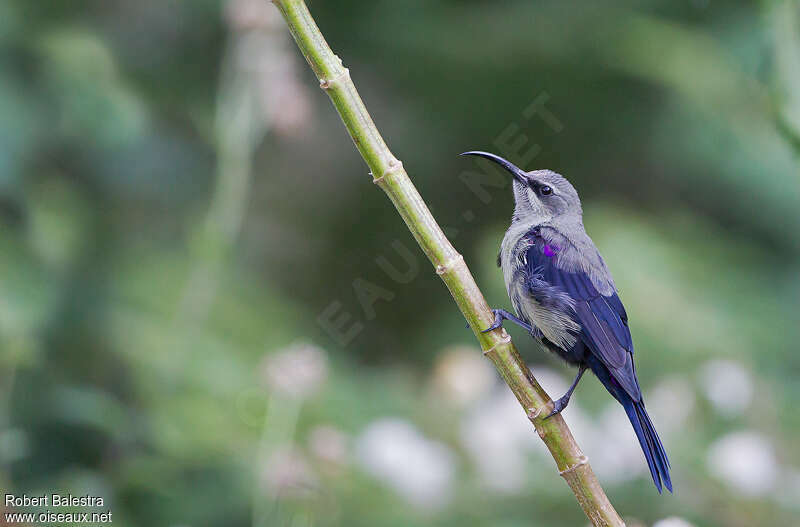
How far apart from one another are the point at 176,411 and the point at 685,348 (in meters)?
1.78

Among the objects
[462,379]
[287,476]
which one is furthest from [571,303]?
[462,379]

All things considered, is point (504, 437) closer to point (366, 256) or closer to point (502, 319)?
point (502, 319)

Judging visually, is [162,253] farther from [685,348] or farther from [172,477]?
[685,348]

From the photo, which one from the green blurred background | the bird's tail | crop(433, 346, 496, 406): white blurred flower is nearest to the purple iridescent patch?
the bird's tail

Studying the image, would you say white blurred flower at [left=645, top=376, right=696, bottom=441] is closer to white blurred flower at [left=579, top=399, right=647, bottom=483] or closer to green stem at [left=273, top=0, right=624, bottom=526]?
white blurred flower at [left=579, top=399, right=647, bottom=483]

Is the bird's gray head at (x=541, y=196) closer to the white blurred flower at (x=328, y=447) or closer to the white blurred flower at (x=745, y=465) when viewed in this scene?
the white blurred flower at (x=328, y=447)

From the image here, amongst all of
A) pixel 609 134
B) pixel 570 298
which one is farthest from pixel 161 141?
pixel 570 298

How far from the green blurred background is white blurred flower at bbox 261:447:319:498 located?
0.01 metres

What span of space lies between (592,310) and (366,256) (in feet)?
8.88

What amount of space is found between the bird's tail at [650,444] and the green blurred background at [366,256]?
3.8 inches

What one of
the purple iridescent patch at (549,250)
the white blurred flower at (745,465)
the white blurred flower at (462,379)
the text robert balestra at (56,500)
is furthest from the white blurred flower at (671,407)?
the text robert balestra at (56,500)

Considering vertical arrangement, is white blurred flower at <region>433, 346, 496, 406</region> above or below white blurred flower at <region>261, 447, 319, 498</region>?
above

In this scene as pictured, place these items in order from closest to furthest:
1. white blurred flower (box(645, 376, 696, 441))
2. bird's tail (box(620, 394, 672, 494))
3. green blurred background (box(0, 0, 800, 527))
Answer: bird's tail (box(620, 394, 672, 494)) → green blurred background (box(0, 0, 800, 527)) → white blurred flower (box(645, 376, 696, 441))

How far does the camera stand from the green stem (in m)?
1.19
